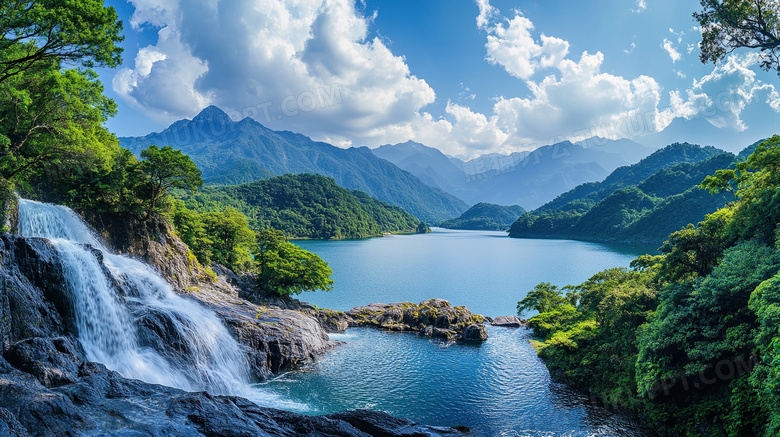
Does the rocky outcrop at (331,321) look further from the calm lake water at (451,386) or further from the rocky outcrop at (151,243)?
the rocky outcrop at (151,243)

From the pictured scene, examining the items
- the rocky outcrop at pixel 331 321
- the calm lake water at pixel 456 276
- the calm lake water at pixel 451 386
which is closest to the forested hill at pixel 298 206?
the calm lake water at pixel 456 276

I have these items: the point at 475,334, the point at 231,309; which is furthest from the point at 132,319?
the point at 475,334

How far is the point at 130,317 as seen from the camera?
17188 mm

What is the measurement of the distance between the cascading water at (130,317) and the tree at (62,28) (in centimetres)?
800

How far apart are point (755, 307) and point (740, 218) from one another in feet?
26.5

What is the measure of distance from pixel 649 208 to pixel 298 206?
464ft

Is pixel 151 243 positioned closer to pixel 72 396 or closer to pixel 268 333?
pixel 268 333

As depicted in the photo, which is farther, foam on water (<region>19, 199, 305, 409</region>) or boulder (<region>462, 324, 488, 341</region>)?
boulder (<region>462, 324, 488, 341</region>)

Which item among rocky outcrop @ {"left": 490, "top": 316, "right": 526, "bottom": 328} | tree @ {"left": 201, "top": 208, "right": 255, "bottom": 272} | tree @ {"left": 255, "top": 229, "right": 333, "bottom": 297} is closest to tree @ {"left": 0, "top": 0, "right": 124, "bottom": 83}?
tree @ {"left": 255, "top": 229, "right": 333, "bottom": 297}

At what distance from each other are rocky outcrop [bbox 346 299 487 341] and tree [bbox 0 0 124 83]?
93.4 feet

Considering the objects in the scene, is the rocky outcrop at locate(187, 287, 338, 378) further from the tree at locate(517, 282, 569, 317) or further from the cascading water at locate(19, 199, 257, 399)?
the tree at locate(517, 282, 569, 317)

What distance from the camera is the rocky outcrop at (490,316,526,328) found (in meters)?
36.8

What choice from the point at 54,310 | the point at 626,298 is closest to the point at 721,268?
the point at 626,298

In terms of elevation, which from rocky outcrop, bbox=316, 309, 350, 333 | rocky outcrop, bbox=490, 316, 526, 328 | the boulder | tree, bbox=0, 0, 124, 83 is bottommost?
rocky outcrop, bbox=490, 316, 526, 328
